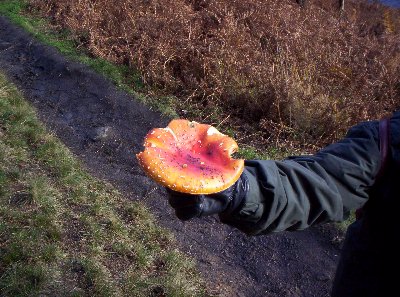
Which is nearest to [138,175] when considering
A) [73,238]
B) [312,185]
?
[73,238]

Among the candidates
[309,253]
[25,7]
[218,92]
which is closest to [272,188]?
[309,253]

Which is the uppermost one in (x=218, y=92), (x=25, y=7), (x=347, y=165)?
(x=347, y=165)

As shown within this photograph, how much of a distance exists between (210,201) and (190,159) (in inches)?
9.7

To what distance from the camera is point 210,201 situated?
165cm

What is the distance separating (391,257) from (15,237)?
9.94 ft

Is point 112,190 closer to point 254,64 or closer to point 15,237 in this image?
point 15,237

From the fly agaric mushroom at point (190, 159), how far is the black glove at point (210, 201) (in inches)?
1.2

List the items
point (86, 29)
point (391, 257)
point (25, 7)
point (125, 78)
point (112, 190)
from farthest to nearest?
point (25, 7)
point (86, 29)
point (125, 78)
point (112, 190)
point (391, 257)

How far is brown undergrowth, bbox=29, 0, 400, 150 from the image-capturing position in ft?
23.0

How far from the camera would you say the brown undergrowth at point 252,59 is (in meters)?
7.02

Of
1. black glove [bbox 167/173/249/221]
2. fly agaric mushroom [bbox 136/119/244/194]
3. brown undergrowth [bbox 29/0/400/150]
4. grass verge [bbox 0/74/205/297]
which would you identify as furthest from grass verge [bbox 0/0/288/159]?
black glove [bbox 167/173/249/221]

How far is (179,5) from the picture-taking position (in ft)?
32.2

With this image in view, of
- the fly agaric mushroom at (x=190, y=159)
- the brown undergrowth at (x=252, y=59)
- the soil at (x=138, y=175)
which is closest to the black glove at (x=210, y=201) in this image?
the fly agaric mushroom at (x=190, y=159)

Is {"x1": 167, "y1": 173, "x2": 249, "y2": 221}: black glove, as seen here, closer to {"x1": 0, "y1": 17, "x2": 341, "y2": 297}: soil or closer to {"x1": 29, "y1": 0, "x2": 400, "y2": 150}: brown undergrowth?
{"x1": 0, "y1": 17, "x2": 341, "y2": 297}: soil
